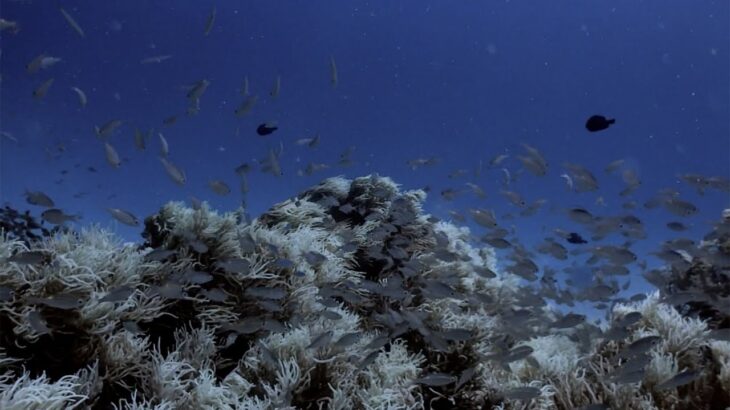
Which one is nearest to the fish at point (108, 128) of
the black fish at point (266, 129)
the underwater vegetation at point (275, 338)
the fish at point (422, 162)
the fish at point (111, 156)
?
the fish at point (111, 156)

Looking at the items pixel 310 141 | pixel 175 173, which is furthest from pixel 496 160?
pixel 175 173

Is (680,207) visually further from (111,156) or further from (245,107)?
(111,156)

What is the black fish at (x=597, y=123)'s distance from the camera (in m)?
7.50

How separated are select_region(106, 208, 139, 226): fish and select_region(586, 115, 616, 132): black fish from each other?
7234 mm

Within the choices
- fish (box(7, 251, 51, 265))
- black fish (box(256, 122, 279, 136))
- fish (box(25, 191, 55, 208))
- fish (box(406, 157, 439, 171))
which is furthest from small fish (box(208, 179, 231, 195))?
fish (box(406, 157, 439, 171))

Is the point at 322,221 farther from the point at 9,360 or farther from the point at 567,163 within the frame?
the point at 567,163

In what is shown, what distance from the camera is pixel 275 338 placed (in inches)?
135

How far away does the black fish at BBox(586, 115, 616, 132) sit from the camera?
7.50 metres

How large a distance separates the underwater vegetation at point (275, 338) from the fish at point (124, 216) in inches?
27.5

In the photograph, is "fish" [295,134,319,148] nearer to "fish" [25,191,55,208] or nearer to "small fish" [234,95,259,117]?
"small fish" [234,95,259,117]

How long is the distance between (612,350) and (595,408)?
56.9 inches

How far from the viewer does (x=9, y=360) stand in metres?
2.67

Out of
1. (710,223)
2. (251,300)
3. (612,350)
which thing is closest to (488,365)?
(612,350)

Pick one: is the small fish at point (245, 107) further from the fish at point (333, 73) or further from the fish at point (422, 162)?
the fish at point (422, 162)
